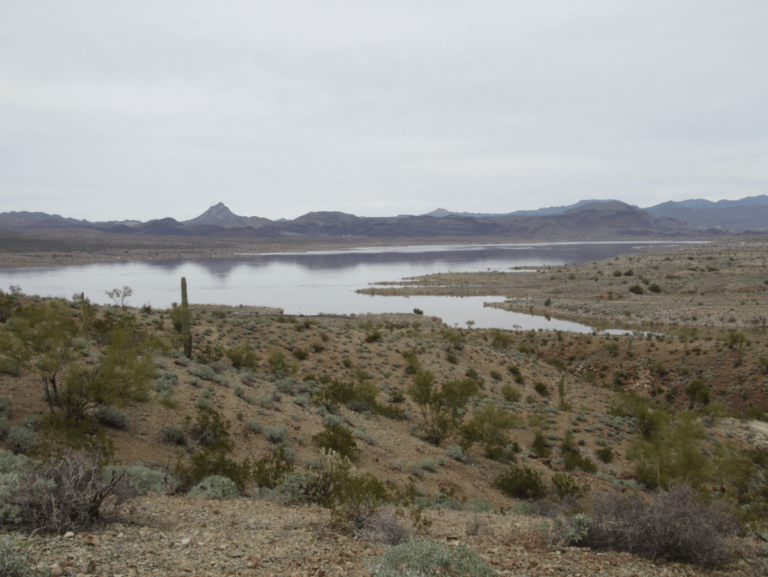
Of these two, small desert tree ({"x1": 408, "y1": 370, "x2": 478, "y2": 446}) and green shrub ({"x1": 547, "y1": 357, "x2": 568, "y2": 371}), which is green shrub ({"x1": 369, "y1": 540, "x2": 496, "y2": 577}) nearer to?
small desert tree ({"x1": 408, "y1": 370, "x2": 478, "y2": 446})

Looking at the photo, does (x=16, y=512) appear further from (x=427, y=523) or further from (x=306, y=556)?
(x=427, y=523)

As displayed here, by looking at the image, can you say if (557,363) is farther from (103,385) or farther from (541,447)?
(103,385)

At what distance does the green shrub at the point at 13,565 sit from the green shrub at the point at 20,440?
3.88 meters

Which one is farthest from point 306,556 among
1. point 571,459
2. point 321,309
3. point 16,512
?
point 321,309

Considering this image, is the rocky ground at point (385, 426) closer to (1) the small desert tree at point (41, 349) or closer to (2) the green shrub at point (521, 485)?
(2) the green shrub at point (521, 485)

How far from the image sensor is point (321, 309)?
45875mm

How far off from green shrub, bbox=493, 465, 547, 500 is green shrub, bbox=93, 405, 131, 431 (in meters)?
8.07

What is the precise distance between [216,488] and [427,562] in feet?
13.1

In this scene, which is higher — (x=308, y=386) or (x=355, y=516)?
(x=355, y=516)

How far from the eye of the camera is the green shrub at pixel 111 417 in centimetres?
857

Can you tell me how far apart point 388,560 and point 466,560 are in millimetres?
847

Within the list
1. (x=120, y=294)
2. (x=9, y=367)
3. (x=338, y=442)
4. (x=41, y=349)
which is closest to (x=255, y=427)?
(x=338, y=442)

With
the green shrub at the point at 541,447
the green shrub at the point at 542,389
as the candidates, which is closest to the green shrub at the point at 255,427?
the green shrub at the point at 541,447

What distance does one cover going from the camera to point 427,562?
14.5 ft
